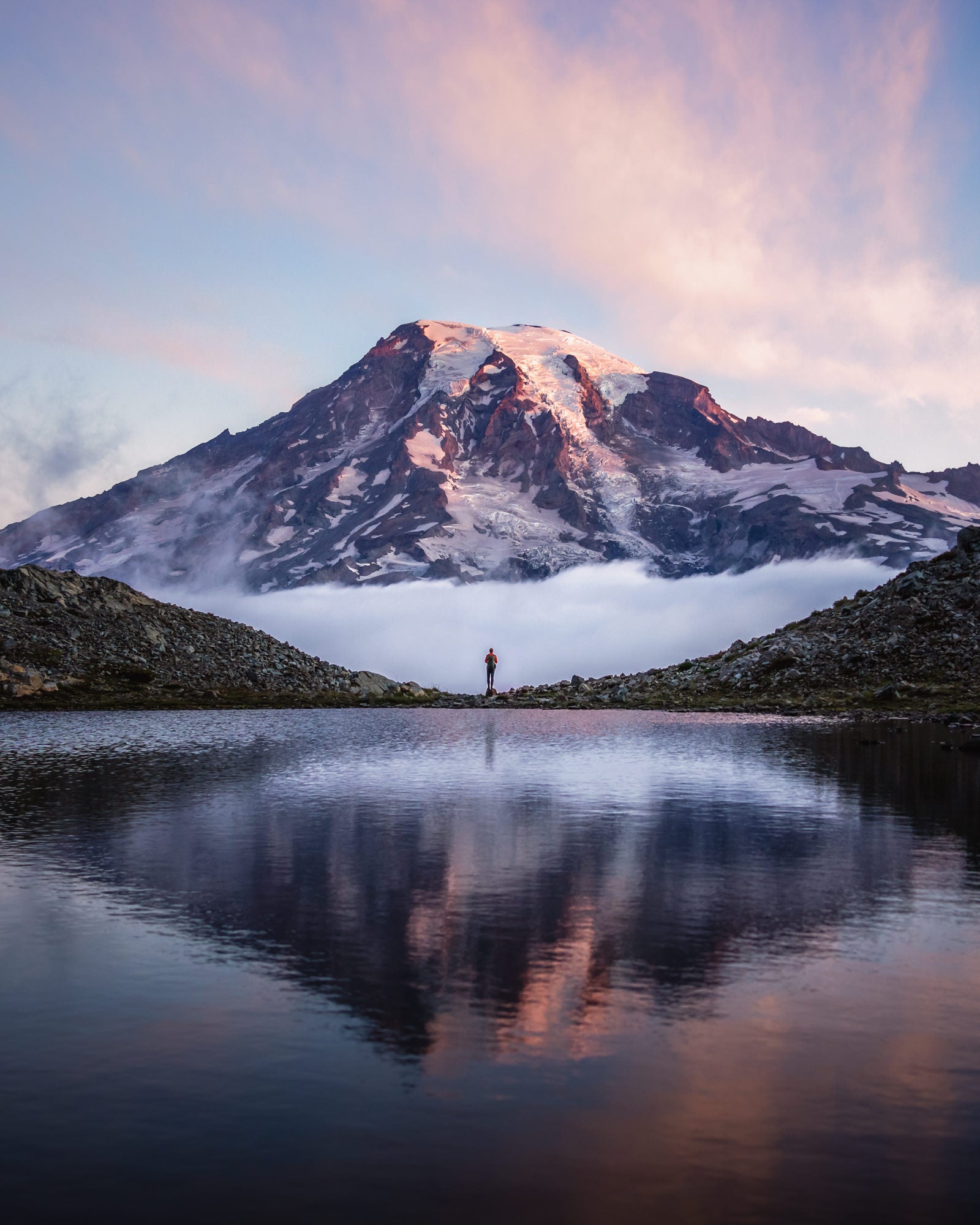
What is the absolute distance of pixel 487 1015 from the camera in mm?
10898

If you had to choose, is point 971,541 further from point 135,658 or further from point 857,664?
point 135,658

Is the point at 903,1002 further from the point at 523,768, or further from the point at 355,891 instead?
the point at 523,768

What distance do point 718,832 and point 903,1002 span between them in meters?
11.3

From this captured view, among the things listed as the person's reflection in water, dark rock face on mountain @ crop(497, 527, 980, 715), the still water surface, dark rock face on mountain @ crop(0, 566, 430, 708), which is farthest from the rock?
the still water surface

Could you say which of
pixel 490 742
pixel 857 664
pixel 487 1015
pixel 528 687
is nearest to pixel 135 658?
pixel 528 687

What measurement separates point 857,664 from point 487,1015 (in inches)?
2891

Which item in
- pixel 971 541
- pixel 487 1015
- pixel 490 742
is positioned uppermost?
pixel 971 541

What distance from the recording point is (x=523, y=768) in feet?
120

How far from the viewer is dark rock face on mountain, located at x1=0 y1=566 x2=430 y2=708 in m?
78.1

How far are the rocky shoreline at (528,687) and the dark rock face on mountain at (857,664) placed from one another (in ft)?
0.45

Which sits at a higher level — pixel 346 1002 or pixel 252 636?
pixel 252 636

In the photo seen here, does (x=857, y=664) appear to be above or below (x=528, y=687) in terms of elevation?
above

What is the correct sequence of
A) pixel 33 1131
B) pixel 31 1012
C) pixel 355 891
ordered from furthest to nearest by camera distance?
pixel 355 891 < pixel 31 1012 < pixel 33 1131

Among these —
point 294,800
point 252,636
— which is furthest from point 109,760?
point 252,636
